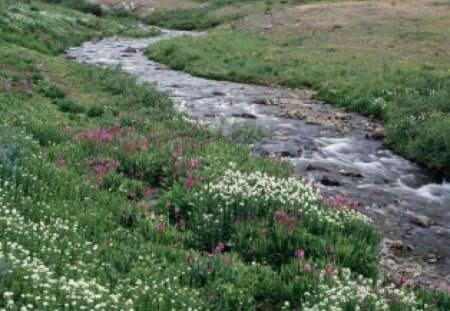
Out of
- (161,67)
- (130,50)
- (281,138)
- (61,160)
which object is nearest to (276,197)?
(61,160)

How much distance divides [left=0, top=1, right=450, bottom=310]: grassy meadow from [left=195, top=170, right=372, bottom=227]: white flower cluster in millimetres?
38

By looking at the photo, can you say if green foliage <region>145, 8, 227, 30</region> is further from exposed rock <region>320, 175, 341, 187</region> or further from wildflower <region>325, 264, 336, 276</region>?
wildflower <region>325, 264, 336, 276</region>

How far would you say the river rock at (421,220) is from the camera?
14883 mm

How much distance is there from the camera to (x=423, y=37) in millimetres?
40219

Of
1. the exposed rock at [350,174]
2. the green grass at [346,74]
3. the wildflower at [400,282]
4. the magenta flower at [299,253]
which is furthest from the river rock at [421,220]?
the magenta flower at [299,253]

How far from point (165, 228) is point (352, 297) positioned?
431 cm

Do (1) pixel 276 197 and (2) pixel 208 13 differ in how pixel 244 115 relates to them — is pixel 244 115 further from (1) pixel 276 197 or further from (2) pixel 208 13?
(2) pixel 208 13

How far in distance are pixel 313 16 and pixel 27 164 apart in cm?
4246

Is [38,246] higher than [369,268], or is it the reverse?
[38,246]

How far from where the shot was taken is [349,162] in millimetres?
20172

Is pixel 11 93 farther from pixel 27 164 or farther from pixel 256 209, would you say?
pixel 256 209

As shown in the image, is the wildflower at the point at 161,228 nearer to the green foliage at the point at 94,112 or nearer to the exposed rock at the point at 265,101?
the green foliage at the point at 94,112

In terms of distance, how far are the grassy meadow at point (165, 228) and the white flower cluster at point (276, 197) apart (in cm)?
4

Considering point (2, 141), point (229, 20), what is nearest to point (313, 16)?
point (229, 20)
